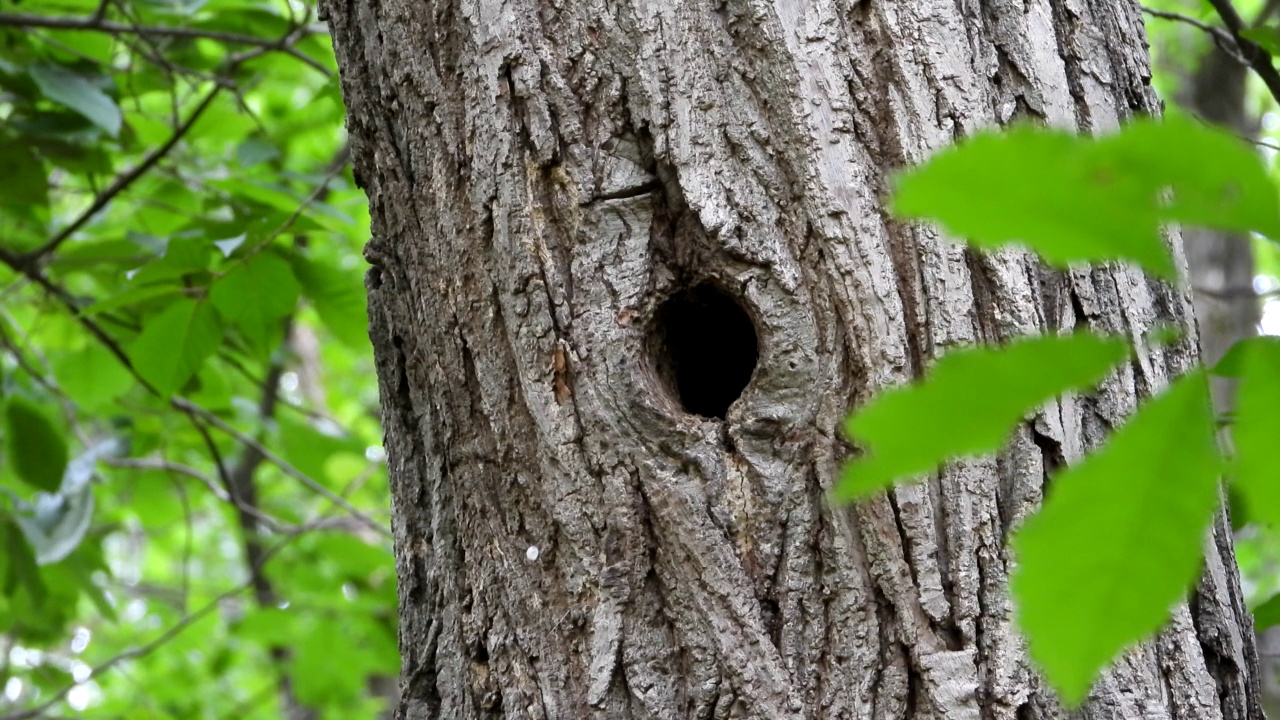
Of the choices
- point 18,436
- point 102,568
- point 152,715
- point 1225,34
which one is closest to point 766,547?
point 1225,34

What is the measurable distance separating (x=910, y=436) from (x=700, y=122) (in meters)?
0.85

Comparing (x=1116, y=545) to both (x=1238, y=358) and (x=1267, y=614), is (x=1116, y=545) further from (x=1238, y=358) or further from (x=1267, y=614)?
(x=1267, y=614)

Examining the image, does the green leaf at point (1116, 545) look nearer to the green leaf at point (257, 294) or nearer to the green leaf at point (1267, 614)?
the green leaf at point (1267, 614)

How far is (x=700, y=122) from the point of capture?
1256 millimetres

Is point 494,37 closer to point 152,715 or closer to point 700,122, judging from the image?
point 700,122

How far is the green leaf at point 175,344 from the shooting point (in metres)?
2.04

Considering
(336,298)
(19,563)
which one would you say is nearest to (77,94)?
(336,298)

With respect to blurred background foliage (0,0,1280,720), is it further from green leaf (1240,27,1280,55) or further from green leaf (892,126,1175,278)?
green leaf (892,126,1175,278)

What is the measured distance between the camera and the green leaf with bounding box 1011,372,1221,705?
0.46 meters

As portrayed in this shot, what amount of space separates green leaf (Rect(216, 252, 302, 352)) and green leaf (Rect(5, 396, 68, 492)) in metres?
1.04

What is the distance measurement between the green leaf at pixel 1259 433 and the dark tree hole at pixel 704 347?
800 millimetres

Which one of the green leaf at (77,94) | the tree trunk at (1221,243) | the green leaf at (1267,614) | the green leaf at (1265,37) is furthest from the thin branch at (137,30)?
the tree trunk at (1221,243)

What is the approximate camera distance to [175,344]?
207 centimetres

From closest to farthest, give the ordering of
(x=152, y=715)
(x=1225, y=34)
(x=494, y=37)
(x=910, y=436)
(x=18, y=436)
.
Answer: (x=910, y=436)
(x=494, y=37)
(x=1225, y=34)
(x=18, y=436)
(x=152, y=715)
